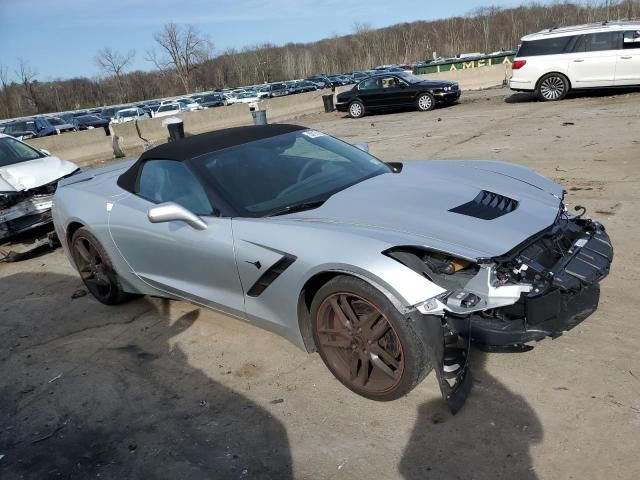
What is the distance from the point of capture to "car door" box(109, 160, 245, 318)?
3.50 meters

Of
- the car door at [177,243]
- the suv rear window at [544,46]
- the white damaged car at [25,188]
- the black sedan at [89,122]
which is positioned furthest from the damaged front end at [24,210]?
the black sedan at [89,122]

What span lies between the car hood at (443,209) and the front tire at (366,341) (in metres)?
0.35

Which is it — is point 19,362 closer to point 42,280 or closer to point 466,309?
point 42,280

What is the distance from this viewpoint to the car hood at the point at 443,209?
284cm

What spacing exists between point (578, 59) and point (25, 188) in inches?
555

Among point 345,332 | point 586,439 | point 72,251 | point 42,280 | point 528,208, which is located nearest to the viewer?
point 586,439

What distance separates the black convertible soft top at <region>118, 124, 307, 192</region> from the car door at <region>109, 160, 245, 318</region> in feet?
0.24

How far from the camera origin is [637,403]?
2730 millimetres

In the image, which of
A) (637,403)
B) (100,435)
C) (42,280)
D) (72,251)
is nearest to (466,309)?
(637,403)

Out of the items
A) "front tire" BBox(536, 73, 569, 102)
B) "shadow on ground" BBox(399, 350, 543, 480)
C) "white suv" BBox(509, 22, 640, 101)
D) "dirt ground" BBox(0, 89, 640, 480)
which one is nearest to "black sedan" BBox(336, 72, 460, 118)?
"white suv" BBox(509, 22, 640, 101)

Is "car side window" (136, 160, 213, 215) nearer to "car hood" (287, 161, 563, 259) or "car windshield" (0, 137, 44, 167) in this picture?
"car hood" (287, 161, 563, 259)


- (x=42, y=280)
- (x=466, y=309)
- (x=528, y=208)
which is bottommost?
(x=42, y=280)

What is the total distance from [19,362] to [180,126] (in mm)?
7095

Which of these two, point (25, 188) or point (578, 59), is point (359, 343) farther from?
point (578, 59)
